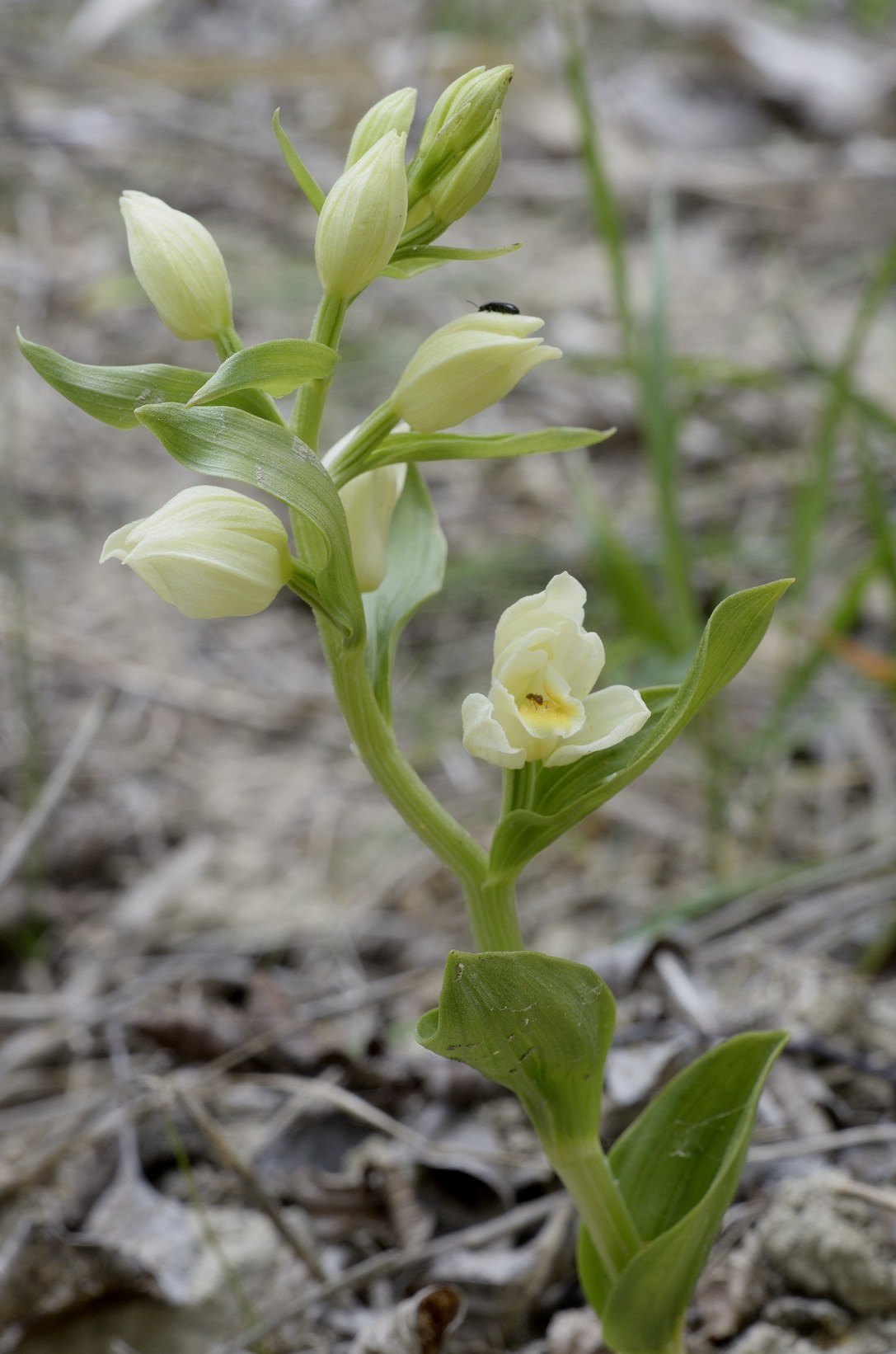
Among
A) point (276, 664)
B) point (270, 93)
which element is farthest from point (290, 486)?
point (270, 93)

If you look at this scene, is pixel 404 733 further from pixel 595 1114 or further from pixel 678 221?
pixel 678 221

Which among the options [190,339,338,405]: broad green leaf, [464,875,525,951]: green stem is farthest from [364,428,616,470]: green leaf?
[464,875,525,951]: green stem

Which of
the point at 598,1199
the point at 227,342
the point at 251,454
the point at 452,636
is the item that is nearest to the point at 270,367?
the point at 251,454

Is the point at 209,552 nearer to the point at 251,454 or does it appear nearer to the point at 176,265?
the point at 251,454

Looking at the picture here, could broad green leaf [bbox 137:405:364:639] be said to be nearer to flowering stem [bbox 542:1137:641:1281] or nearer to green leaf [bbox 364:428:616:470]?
green leaf [bbox 364:428:616:470]

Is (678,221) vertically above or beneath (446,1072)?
above
